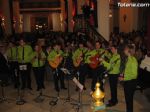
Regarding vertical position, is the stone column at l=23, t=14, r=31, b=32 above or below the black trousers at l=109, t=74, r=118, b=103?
above

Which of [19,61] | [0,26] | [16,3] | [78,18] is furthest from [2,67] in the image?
[16,3]

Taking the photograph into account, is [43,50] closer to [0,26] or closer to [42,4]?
[0,26]

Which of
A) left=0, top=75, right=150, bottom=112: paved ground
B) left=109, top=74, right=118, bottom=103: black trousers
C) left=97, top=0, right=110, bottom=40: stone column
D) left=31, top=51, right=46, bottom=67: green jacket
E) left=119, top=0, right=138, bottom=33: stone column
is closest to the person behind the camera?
left=109, top=74, right=118, bottom=103: black trousers


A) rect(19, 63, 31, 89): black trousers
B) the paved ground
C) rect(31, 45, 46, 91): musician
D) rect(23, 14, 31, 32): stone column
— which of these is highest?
rect(23, 14, 31, 32): stone column

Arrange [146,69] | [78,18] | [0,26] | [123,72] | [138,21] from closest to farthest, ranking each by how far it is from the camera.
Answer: [123,72] → [146,69] → [78,18] → [0,26] → [138,21]

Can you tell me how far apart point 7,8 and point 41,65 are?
618 inches

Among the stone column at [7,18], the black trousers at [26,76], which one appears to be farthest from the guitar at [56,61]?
the stone column at [7,18]

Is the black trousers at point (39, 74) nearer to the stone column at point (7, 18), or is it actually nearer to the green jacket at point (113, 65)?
the green jacket at point (113, 65)

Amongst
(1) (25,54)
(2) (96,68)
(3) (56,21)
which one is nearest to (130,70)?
(2) (96,68)

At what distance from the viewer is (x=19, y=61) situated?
11203 mm

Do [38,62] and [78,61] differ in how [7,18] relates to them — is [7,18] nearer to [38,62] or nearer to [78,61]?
[38,62]

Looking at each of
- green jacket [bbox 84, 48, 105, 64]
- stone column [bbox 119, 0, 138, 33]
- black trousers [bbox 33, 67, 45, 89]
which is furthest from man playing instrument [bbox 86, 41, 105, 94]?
stone column [bbox 119, 0, 138, 33]

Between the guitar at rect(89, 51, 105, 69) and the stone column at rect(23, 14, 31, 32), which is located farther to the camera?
the stone column at rect(23, 14, 31, 32)

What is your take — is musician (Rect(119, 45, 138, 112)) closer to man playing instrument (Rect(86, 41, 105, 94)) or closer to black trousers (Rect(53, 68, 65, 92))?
man playing instrument (Rect(86, 41, 105, 94))
